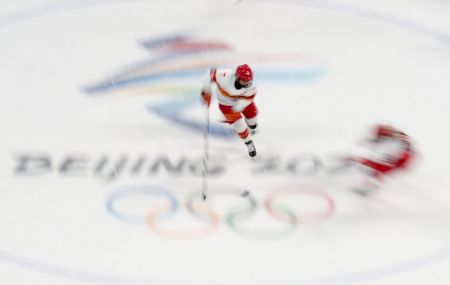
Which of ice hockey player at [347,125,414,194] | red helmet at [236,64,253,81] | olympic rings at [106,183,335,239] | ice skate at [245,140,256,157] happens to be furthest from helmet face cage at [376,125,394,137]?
red helmet at [236,64,253,81]

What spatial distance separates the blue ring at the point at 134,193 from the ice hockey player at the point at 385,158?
64 cm

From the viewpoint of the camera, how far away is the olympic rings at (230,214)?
2.11 metres

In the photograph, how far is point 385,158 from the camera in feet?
8.08

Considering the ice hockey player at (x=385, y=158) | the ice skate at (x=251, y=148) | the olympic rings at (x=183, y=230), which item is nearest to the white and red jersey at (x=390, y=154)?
the ice hockey player at (x=385, y=158)

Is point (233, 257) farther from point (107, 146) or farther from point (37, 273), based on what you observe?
point (107, 146)

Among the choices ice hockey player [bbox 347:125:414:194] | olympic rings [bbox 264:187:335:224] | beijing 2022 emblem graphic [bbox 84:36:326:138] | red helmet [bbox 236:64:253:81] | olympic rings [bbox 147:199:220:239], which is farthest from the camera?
beijing 2022 emblem graphic [bbox 84:36:326:138]

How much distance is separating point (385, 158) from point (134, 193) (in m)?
0.90

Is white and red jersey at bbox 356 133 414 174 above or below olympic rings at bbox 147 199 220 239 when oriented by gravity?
above

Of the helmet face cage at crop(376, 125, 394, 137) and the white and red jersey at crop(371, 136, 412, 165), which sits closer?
the white and red jersey at crop(371, 136, 412, 165)

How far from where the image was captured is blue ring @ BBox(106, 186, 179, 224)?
2.15 m

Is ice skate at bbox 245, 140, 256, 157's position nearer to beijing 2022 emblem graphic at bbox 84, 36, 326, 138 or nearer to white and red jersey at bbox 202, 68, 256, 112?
white and red jersey at bbox 202, 68, 256, 112

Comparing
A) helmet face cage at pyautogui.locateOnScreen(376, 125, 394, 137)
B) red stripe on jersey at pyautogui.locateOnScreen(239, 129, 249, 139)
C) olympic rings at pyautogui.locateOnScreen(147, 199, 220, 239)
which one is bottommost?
olympic rings at pyautogui.locateOnScreen(147, 199, 220, 239)

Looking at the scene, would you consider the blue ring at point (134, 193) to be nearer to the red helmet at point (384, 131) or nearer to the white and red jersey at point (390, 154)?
the white and red jersey at point (390, 154)

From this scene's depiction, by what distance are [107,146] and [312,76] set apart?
1.10m
